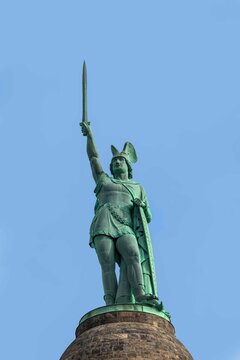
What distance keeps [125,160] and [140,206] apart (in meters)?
1.74

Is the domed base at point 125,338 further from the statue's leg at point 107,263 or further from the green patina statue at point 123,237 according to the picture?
the statue's leg at point 107,263

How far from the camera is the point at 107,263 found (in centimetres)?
1978

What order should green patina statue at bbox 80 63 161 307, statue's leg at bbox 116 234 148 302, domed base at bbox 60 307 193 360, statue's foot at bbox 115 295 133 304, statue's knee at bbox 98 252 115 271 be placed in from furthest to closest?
1. statue's knee at bbox 98 252 115 271
2. green patina statue at bbox 80 63 161 307
3. statue's foot at bbox 115 295 133 304
4. statue's leg at bbox 116 234 148 302
5. domed base at bbox 60 307 193 360

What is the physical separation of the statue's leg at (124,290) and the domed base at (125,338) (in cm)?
88

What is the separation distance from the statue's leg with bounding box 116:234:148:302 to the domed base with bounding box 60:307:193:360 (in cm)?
74

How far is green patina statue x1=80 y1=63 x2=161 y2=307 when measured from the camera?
1941 centimetres

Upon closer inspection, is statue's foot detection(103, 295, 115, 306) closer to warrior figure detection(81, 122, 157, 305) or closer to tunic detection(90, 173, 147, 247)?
warrior figure detection(81, 122, 157, 305)

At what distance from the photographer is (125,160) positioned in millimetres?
21938

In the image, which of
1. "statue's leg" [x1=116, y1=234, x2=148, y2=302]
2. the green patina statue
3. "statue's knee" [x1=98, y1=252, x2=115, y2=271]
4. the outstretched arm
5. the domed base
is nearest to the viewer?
the domed base

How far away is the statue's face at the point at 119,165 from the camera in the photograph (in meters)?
21.7

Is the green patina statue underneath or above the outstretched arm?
underneath

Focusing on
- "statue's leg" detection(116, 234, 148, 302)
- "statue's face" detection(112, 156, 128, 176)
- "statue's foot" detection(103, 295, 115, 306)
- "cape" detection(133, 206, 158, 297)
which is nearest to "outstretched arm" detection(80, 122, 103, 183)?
"statue's face" detection(112, 156, 128, 176)

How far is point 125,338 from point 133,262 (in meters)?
2.42

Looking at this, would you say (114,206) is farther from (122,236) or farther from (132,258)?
(132,258)
